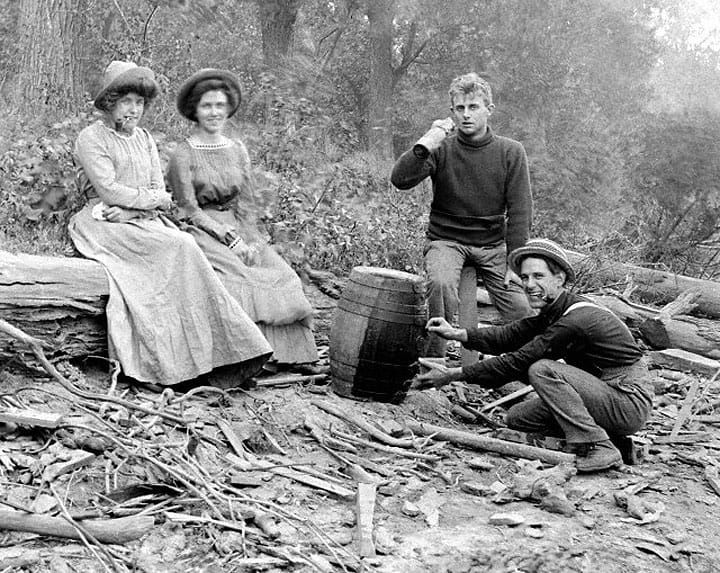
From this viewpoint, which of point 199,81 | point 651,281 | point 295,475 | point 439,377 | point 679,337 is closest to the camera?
point 295,475

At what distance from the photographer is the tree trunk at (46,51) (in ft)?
29.4

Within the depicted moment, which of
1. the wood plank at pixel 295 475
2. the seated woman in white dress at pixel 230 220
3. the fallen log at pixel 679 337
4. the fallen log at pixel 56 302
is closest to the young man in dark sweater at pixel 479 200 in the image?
the seated woman in white dress at pixel 230 220

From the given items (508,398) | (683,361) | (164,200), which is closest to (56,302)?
(164,200)

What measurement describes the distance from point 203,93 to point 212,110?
0.41 ft

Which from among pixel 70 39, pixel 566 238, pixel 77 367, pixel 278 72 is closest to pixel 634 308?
pixel 566 238

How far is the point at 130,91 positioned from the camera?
209 inches

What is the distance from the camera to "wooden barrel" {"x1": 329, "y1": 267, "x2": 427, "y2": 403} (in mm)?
5461

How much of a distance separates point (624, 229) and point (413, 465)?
28.4 feet

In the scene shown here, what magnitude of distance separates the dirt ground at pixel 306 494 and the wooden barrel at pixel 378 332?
0.18 m

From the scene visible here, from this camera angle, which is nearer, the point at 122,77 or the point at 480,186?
the point at 122,77

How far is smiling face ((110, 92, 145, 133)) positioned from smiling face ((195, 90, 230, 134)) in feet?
1.54

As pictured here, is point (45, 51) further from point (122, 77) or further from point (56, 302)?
point (56, 302)

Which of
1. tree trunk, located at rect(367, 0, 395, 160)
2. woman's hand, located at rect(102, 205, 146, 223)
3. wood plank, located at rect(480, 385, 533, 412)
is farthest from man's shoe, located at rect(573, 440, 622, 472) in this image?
tree trunk, located at rect(367, 0, 395, 160)

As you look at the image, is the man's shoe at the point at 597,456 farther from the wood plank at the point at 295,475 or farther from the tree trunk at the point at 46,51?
the tree trunk at the point at 46,51
